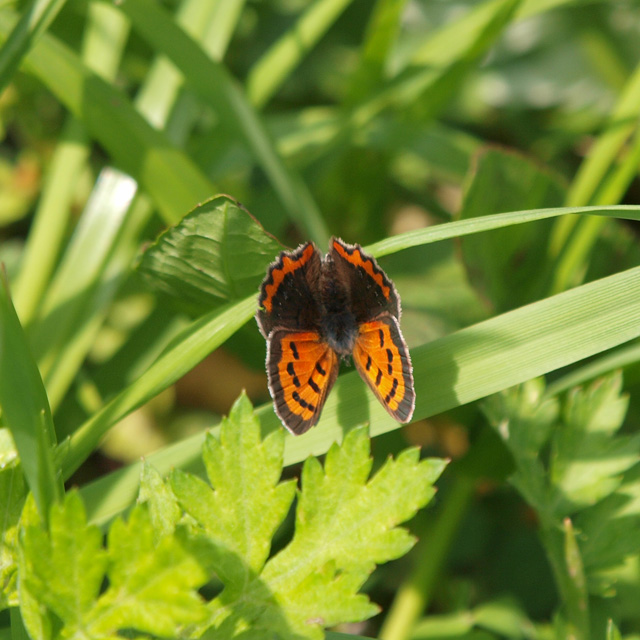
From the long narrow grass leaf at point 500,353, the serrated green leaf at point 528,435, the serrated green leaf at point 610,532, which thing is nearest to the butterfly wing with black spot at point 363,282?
the long narrow grass leaf at point 500,353

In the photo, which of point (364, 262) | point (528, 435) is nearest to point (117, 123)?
point (364, 262)

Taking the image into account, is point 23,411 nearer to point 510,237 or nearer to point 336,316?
point 336,316

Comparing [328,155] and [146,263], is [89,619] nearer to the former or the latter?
[146,263]

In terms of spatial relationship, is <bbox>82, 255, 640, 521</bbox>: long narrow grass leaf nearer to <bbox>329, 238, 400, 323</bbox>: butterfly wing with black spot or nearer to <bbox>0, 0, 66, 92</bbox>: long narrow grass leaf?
<bbox>329, 238, 400, 323</bbox>: butterfly wing with black spot

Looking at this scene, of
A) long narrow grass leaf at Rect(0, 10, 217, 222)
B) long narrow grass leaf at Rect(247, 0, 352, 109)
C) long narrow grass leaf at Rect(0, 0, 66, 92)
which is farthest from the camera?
long narrow grass leaf at Rect(247, 0, 352, 109)

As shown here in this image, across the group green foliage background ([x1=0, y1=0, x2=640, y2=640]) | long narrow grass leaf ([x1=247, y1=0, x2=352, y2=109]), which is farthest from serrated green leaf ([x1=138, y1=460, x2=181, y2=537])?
long narrow grass leaf ([x1=247, y1=0, x2=352, y2=109])
